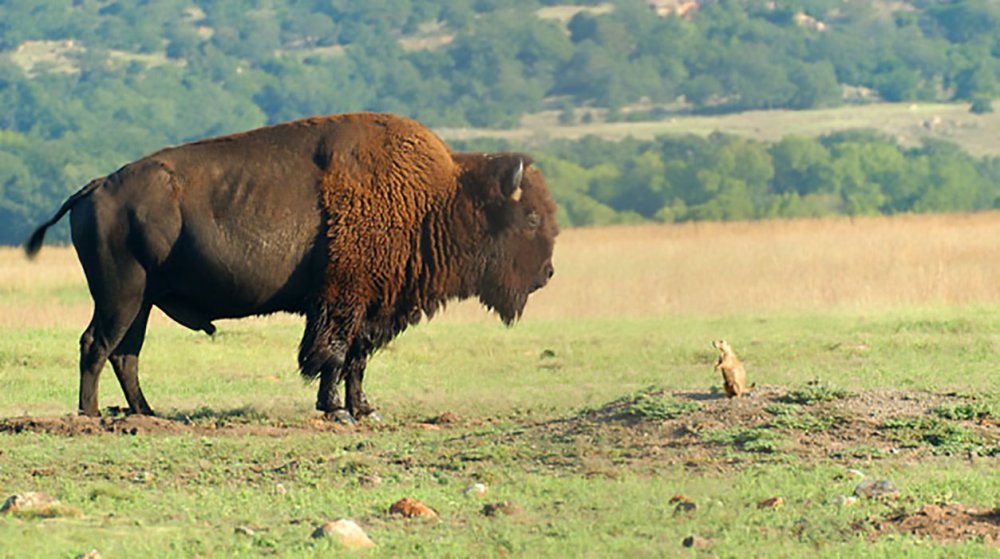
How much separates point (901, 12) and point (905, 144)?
4655 cm

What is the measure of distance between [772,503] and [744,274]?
14937 millimetres

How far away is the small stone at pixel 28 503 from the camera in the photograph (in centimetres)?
756

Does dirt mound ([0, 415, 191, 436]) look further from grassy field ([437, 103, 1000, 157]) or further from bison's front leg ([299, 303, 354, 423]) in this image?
grassy field ([437, 103, 1000, 157])

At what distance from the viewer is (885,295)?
20.0 m

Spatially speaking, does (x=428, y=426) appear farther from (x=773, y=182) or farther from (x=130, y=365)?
(x=773, y=182)

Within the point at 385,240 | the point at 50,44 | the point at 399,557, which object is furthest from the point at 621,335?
the point at 50,44

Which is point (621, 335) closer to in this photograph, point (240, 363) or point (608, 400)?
point (240, 363)

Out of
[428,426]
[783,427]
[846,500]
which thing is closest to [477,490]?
[846,500]

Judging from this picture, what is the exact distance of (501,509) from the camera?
7598 mm

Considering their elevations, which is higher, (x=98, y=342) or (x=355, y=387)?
(x=98, y=342)

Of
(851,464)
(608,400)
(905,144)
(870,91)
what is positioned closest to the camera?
(851,464)

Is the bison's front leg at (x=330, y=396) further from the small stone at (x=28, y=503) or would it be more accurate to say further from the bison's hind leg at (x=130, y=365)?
the small stone at (x=28, y=503)

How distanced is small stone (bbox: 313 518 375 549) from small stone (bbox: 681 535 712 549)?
1.14 metres

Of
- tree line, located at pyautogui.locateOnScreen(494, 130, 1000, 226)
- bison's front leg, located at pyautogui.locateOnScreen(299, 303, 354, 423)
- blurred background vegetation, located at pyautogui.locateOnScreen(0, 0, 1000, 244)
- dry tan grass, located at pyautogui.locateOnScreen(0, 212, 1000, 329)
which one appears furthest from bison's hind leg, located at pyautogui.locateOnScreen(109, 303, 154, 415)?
blurred background vegetation, located at pyautogui.locateOnScreen(0, 0, 1000, 244)
